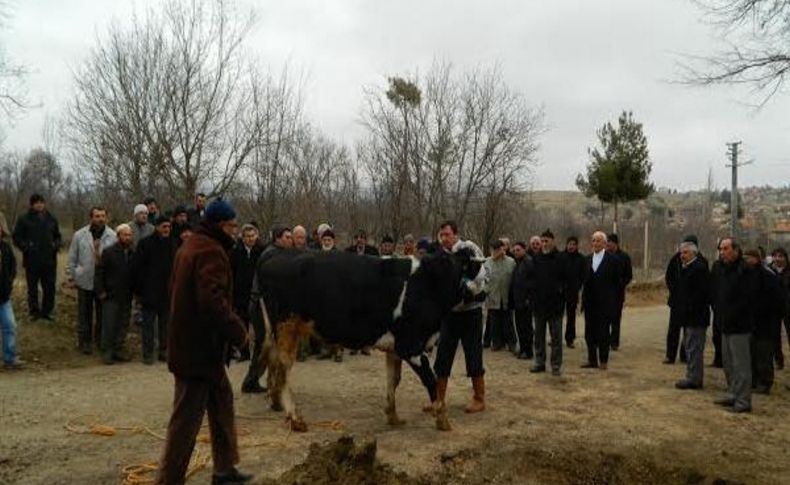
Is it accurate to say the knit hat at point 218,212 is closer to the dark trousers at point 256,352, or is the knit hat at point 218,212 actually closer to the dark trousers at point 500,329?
the dark trousers at point 256,352

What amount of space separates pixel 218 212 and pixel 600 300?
25.1 ft

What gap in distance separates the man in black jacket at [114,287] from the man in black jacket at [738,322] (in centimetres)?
880

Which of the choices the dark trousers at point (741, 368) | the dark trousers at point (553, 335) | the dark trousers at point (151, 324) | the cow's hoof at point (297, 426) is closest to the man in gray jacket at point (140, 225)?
the dark trousers at point (151, 324)

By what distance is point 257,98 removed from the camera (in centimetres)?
1909

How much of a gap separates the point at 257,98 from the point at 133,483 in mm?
14515

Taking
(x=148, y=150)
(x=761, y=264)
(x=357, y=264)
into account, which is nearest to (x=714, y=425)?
(x=761, y=264)

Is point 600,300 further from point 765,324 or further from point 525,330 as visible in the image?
point 765,324

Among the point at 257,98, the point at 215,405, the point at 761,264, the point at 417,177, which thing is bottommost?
the point at 215,405

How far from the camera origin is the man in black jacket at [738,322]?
354 inches

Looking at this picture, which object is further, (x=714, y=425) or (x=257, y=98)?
(x=257, y=98)

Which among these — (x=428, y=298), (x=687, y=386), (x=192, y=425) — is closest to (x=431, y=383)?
(x=428, y=298)

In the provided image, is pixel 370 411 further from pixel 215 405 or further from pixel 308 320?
pixel 215 405

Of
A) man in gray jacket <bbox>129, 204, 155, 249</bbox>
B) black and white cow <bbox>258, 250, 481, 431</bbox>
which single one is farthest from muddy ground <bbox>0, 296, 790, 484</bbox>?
man in gray jacket <bbox>129, 204, 155, 249</bbox>

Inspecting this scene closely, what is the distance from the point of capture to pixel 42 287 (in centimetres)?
1248
